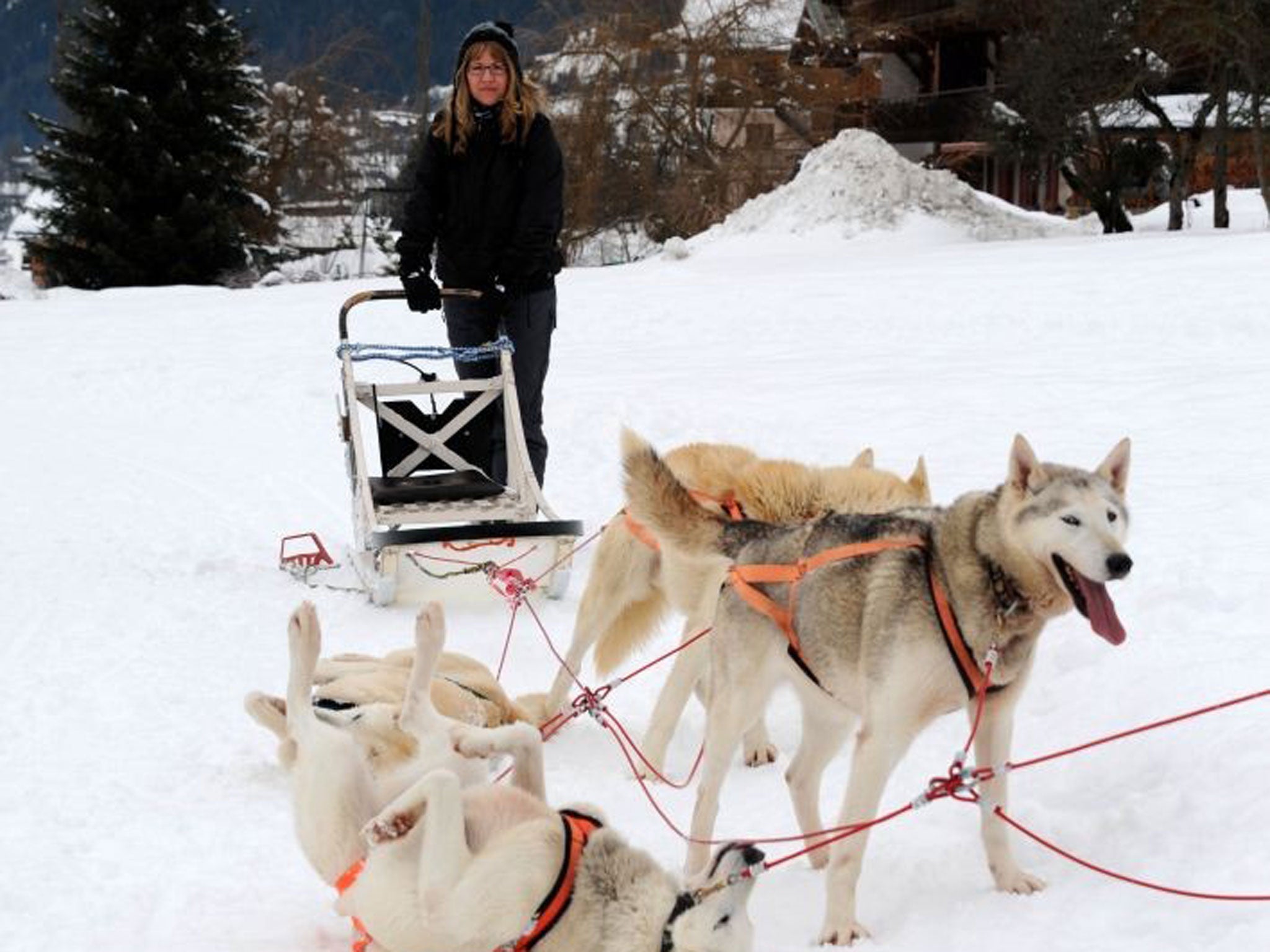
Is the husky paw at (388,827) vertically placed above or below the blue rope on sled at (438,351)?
below

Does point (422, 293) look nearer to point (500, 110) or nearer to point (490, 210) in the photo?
point (490, 210)

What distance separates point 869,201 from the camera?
19938mm

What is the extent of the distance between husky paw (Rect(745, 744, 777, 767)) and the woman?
2383 mm

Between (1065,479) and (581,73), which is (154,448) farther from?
(581,73)

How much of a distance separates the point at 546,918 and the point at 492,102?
4.03 meters

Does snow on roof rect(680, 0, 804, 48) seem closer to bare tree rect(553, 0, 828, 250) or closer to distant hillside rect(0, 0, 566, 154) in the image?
bare tree rect(553, 0, 828, 250)

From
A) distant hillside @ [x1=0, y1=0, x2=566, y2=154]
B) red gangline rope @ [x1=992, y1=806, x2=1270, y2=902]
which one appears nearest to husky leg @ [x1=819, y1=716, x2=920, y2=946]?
red gangline rope @ [x1=992, y1=806, x2=1270, y2=902]

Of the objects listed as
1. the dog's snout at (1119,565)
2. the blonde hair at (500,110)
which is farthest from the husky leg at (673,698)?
the blonde hair at (500,110)

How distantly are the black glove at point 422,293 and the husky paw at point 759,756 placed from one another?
243cm

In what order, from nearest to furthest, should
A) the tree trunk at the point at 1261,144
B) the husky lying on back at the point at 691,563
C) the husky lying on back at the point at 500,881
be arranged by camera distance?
the husky lying on back at the point at 500,881 < the husky lying on back at the point at 691,563 < the tree trunk at the point at 1261,144

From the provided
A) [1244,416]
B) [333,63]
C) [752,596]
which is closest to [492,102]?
[752,596]

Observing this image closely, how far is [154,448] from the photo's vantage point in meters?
9.41

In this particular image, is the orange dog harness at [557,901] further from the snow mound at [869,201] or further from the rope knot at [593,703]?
the snow mound at [869,201]

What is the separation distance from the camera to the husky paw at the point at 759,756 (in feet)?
13.9
